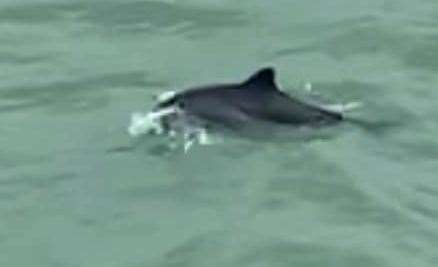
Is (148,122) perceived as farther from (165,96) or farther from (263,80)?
(263,80)

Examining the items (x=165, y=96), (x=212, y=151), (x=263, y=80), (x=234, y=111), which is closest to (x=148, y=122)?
(x=165, y=96)

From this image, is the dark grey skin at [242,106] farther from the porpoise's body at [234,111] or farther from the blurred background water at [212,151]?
the blurred background water at [212,151]

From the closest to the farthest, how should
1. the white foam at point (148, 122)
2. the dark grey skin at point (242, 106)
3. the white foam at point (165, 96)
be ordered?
1. the dark grey skin at point (242, 106)
2. the white foam at point (148, 122)
3. the white foam at point (165, 96)

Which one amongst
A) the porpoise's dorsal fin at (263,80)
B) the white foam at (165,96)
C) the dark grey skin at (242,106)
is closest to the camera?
the porpoise's dorsal fin at (263,80)

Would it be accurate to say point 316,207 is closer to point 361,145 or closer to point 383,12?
point 361,145

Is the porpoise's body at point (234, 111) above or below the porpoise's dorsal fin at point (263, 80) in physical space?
below

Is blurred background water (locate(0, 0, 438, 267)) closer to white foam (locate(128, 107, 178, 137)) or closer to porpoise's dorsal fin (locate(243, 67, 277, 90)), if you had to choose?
white foam (locate(128, 107, 178, 137))

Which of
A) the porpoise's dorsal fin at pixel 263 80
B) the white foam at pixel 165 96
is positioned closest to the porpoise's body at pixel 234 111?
the porpoise's dorsal fin at pixel 263 80

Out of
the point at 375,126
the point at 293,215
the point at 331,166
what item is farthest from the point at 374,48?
the point at 293,215
